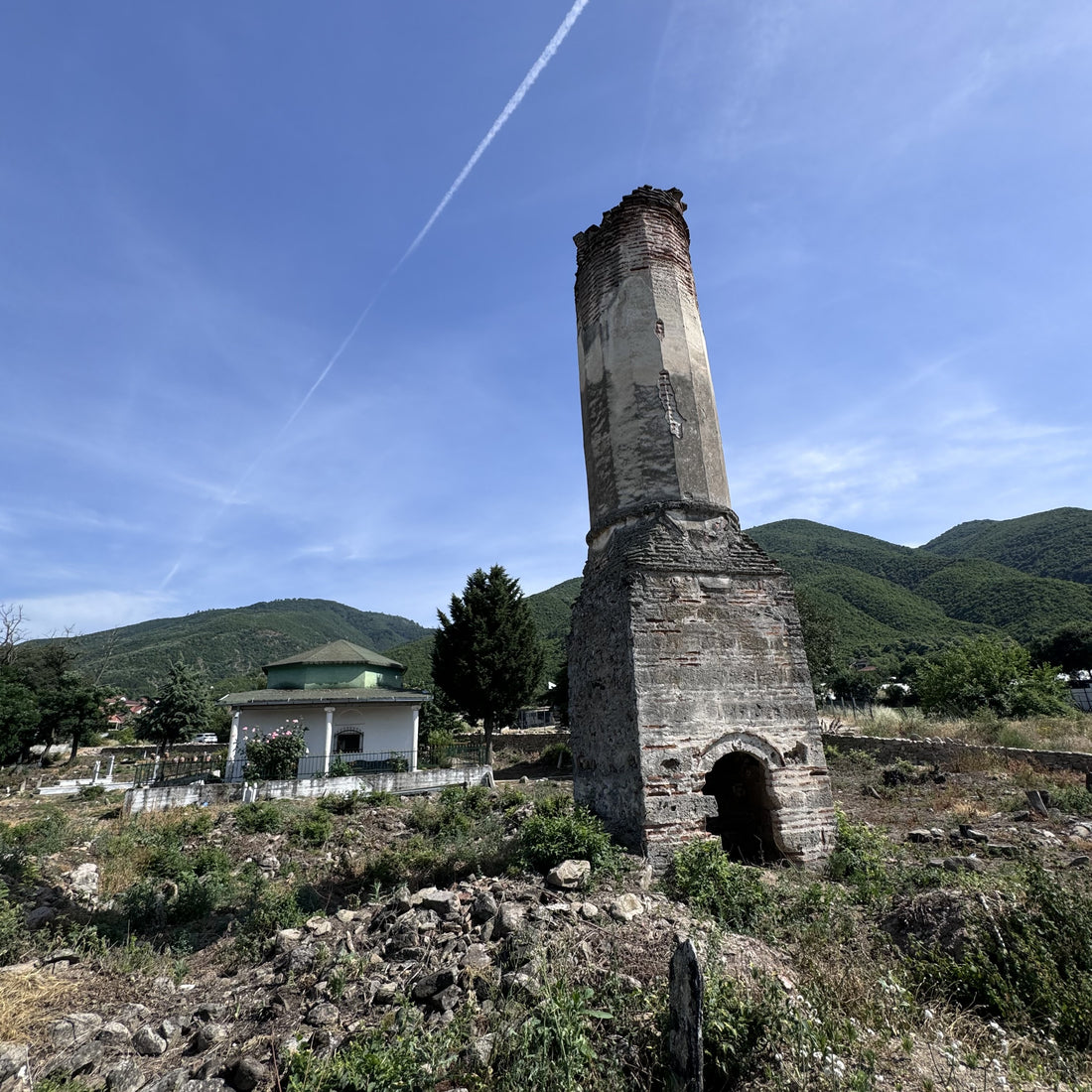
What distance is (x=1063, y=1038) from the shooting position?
12.5ft

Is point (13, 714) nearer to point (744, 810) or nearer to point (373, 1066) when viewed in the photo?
point (744, 810)

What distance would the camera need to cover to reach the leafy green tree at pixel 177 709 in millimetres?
32062

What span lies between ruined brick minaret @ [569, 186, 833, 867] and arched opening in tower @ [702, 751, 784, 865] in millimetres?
28

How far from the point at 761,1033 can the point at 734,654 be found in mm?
4489

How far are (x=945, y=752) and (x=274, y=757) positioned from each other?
20.0 metres

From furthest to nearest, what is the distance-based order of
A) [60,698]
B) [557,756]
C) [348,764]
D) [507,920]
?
1. [60,698]
2. [557,756]
3. [348,764]
4. [507,920]

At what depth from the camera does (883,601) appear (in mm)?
62125

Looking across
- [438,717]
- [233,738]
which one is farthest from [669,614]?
[438,717]

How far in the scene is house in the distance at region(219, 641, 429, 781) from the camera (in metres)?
22.1

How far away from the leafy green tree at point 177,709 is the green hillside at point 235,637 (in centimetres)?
3273

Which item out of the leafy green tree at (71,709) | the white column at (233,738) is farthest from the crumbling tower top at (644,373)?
the leafy green tree at (71,709)

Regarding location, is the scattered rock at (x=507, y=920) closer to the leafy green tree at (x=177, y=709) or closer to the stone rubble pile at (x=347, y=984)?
the stone rubble pile at (x=347, y=984)

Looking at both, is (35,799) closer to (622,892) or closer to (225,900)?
(225,900)

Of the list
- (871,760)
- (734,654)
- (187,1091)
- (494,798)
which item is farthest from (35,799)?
(871,760)
